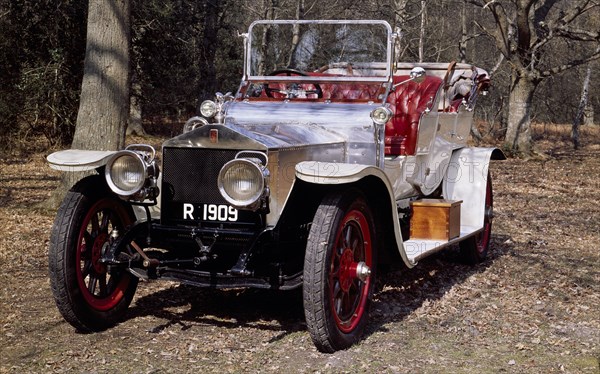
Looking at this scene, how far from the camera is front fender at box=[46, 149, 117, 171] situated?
4.92 meters

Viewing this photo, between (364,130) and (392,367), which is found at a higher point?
(364,130)

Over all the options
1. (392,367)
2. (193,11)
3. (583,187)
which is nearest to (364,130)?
(392,367)

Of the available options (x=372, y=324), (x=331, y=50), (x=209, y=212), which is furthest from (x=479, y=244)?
(x=331, y=50)

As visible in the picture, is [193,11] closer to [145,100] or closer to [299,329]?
[145,100]

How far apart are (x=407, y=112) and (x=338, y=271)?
98.8 inches

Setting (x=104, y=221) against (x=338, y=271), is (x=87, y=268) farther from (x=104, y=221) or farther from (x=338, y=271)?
(x=338, y=271)

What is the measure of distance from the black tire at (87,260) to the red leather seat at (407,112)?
91.4 inches

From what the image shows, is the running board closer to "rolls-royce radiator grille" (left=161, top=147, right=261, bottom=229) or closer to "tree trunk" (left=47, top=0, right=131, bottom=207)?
"rolls-royce radiator grille" (left=161, top=147, right=261, bottom=229)

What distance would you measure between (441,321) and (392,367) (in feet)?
3.78

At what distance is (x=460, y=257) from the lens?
296 inches

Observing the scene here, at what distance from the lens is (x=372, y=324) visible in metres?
5.45

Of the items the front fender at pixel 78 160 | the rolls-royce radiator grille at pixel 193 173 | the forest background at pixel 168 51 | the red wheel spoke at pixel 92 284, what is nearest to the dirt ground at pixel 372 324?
the red wheel spoke at pixel 92 284

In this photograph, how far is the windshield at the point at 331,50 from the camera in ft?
21.2

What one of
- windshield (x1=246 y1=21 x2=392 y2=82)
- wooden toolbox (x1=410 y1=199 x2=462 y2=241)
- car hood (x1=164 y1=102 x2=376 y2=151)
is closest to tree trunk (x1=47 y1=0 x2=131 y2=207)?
windshield (x1=246 y1=21 x2=392 y2=82)
